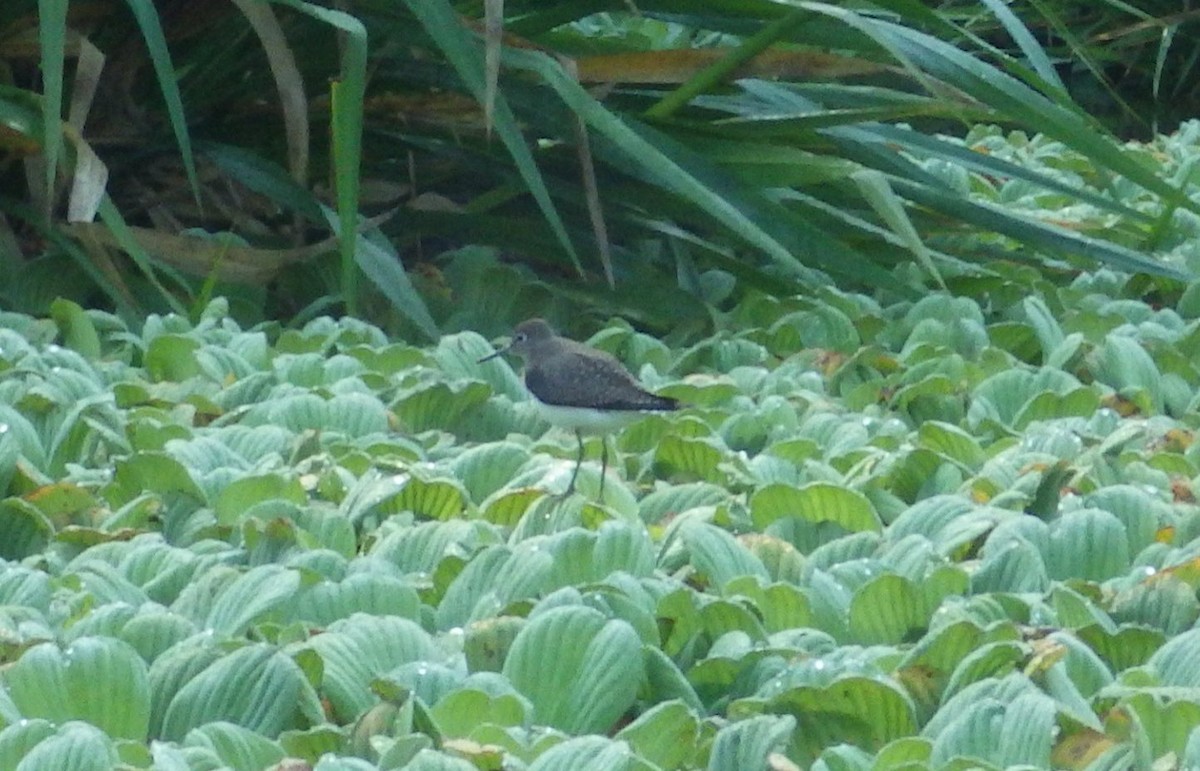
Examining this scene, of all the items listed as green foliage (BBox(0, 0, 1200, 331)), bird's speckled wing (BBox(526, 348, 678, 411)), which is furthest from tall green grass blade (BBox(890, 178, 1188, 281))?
bird's speckled wing (BBox(526, 348, 678, 411))

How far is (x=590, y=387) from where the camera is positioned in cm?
308

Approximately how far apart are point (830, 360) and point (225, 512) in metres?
1.25

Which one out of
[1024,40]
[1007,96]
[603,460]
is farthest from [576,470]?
[1024,40]

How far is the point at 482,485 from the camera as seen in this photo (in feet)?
9.90

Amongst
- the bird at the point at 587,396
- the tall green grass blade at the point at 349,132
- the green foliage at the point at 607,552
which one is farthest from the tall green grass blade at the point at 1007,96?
the bird at the point at 587,396

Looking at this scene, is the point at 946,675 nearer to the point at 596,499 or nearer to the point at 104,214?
the point at 596,499

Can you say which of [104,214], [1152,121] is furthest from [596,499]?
[1152,121]

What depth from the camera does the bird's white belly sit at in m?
3.08

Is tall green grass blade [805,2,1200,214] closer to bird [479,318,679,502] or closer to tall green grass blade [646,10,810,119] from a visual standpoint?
tall green grass blade [646,10,810,119]

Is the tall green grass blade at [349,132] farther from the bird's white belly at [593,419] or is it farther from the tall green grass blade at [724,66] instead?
the tall green grass blade at [724,66]

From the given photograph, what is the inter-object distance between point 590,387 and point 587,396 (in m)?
0.01

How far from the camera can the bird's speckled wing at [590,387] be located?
3.09 m

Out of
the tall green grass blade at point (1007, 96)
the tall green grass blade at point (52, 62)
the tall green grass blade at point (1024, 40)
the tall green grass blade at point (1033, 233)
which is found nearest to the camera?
the tall green grass blade at point (52, 62)

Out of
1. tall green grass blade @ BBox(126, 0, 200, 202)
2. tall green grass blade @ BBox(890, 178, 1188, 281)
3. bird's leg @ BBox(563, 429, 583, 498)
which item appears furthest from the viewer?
tall green grass blade @ BBox(890, 178, 1188, 281)
